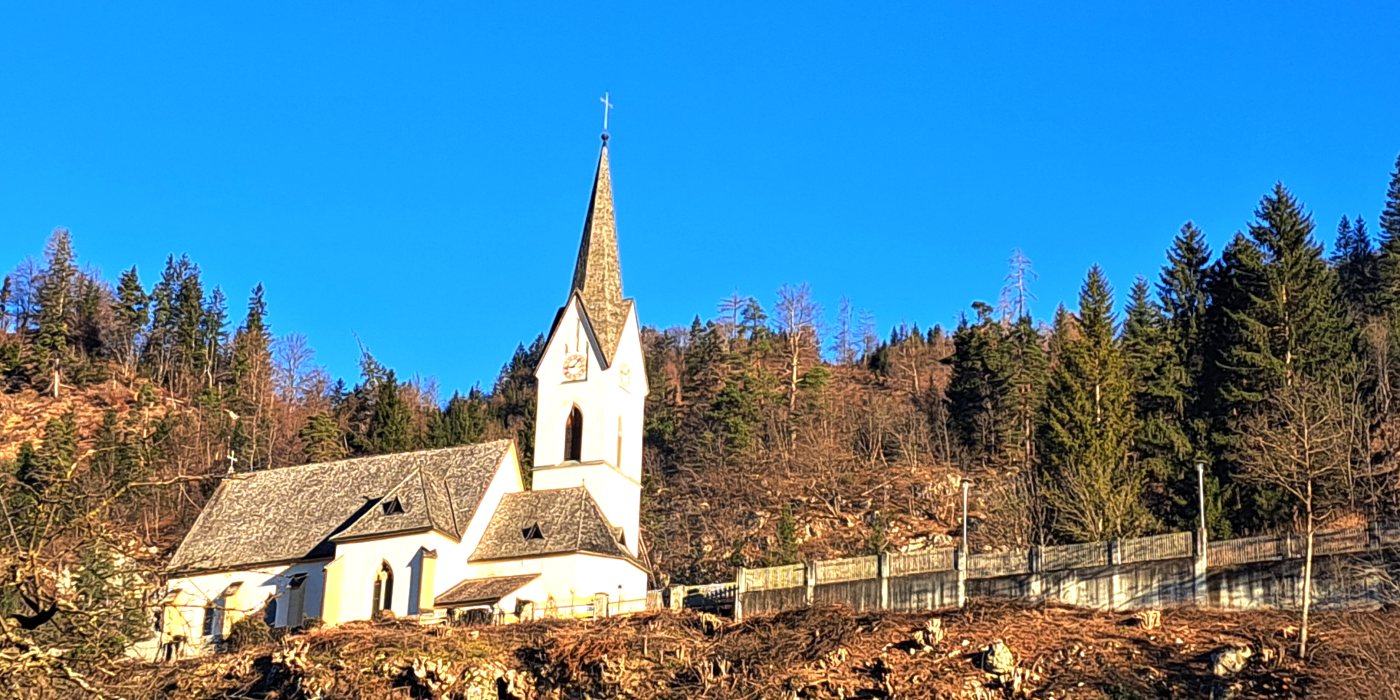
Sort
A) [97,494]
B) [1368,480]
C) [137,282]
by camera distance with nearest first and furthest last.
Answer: [97,494] → [1368,480] → [137,282]

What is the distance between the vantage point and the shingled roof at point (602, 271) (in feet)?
185

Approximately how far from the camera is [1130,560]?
3812cm

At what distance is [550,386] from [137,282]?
6247 centimetres

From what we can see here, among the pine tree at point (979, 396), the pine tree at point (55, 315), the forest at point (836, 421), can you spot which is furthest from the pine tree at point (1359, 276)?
the pine tree at point (55, 315)

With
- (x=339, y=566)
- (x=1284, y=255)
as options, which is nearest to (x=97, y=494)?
(x=339, y=566)

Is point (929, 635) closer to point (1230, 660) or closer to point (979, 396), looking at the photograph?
point (1230, 660)

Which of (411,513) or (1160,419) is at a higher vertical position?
(1160,419)

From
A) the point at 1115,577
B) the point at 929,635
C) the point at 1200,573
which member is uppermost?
the point at 1200,573

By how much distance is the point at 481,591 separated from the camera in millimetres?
→ 47594

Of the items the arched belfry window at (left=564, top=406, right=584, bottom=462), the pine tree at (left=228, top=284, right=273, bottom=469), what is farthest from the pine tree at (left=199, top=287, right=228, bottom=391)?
the arched belfry window at (left=564, top=406, right=584, bottom=462)

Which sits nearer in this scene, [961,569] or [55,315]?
[961,569]

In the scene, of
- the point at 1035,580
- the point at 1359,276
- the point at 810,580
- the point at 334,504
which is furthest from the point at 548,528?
the point at 1359,276

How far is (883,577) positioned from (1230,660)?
439 inches

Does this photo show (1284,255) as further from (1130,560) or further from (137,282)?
(137,282)
